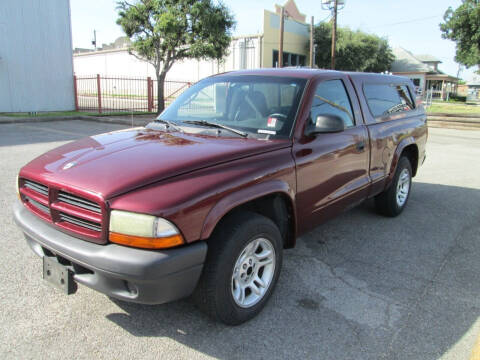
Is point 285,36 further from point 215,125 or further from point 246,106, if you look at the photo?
point 215,125

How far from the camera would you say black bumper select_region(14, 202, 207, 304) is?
7.18 ft

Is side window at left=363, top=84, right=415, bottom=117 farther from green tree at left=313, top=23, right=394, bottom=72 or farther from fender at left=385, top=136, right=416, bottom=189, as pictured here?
green tree at left=313, top=23, right=394, bottom=72

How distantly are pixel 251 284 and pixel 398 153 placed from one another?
286 centimetres

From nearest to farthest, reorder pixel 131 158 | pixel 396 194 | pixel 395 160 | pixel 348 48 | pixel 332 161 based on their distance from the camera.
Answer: pixel 131 158
pixel 332 161
pixel 395 160
pixel 396 194
pixel 348 48

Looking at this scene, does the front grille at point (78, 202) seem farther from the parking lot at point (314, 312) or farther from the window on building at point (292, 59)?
the window on building at point (292, 59)

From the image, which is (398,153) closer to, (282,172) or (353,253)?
(353,253)

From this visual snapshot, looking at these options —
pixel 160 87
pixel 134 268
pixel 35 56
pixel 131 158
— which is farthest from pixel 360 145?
pixel 35 56

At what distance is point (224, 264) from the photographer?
2471 millimetres

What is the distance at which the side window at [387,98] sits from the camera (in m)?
4.41

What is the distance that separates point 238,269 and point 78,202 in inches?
44.1

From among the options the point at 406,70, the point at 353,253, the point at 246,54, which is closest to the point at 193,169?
the point at 353,253

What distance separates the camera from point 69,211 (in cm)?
244

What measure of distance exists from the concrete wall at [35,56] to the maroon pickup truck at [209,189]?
15953mm

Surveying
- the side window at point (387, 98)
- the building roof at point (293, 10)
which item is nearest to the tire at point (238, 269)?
the side window at point (387, 98)
